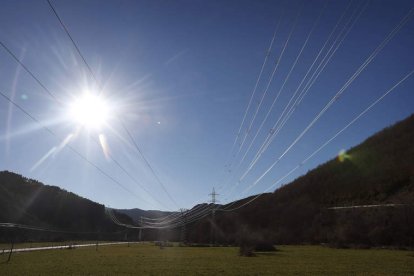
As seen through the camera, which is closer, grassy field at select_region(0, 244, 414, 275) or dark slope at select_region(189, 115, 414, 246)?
grassy field at select_region(0, 244, 414, 275)

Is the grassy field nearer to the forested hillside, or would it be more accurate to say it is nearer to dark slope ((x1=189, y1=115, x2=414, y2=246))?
the forested hillside

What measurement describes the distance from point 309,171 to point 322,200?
130 ft

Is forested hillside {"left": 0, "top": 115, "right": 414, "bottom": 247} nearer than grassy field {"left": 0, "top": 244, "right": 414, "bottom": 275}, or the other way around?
grassy field {"left": 0, "top": 244, "right": 414, "bottom": 275}

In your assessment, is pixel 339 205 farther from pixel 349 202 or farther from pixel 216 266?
pixel 216 266

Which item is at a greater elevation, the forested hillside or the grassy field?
the forested hillside

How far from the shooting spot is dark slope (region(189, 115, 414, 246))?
105m

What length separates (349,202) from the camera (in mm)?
136500

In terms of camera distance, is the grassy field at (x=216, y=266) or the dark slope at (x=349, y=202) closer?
the grassy field at (x=216, y=266)

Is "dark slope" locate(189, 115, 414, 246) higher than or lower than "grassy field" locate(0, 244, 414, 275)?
higher

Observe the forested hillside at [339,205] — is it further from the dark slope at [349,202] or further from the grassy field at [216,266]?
the grassy field at [216,266]

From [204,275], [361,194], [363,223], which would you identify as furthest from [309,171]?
[204,275]

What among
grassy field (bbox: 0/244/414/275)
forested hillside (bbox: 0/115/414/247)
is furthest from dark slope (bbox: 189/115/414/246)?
grassy field (bbox: 0/244/414/275)

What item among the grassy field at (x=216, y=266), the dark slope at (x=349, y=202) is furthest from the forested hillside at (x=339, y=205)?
the grassy field at (x=216, y=266)

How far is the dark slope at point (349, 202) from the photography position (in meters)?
105
